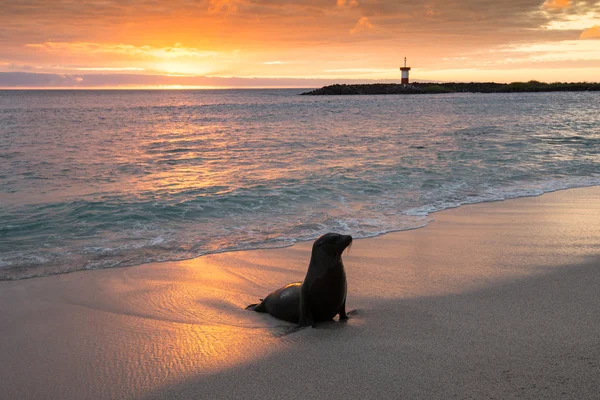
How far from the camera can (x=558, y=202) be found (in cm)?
1008

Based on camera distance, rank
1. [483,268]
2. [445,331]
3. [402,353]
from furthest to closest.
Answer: [483,268], [445,331], [402,353]

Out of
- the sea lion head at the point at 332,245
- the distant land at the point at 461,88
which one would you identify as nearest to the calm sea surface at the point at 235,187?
the sea lion head at the point at 332,245

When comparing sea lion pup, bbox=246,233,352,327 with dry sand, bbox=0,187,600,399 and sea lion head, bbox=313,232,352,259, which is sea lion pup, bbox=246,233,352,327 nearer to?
sea lion head, bbox=313,232,352,259

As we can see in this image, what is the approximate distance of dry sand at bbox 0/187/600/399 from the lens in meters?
3.38

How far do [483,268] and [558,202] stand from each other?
16.7 feet

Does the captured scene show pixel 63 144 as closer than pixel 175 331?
No

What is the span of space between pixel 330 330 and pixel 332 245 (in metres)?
0.73

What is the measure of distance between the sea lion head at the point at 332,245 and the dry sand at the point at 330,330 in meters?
0.64

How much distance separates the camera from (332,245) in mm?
4375

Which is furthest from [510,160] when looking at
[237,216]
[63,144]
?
[63,144]

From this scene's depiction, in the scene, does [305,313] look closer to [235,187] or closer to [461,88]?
[235,187]

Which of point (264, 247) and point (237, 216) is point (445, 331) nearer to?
point (264, 247)

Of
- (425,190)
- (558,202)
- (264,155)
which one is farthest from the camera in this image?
(264,155)

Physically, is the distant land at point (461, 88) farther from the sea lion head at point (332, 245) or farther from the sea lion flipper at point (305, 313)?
the sea lion flipper at point (305, 313)
